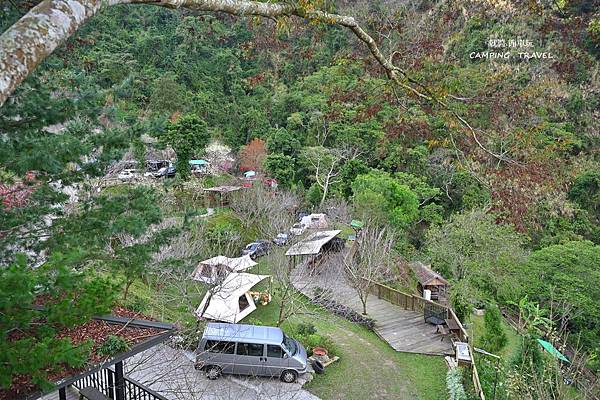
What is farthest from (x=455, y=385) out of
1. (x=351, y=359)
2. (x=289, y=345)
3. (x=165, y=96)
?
(x=165, y=96)

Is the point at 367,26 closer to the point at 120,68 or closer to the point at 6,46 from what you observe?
the point at 6,46

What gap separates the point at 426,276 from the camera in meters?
16.8

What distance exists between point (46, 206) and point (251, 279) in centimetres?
948

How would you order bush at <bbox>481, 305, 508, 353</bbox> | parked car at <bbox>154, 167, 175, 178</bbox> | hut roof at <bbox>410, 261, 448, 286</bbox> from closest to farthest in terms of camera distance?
bush at <bbox>481, 305, 508, 353</bbox> → hut roof at <bbox>410, 261, 448, 286</bbox> → parked car at <bbox>154, 167, 175, 178</bbox>

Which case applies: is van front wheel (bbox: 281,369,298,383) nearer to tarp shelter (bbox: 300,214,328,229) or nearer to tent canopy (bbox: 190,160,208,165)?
tarp shelter (bbox: 300,214,328,229)

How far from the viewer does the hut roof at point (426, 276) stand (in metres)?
16.5

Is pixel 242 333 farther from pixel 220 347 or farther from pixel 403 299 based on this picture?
pixel 403 299

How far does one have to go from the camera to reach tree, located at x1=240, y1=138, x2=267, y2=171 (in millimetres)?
27859

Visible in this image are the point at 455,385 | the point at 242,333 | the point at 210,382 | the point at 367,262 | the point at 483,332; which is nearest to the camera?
the point at 455,385

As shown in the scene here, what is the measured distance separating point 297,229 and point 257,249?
1.86 m

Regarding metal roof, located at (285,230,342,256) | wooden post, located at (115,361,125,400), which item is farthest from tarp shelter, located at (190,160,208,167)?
wooden post, located at (115,361,125,400)

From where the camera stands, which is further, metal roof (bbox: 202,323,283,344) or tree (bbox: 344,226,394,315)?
tree (bbox: 344,226,394,315)

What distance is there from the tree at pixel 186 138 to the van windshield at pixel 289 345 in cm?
1376

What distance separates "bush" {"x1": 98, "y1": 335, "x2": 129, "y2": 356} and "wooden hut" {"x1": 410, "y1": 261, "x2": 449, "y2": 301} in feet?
44.8
